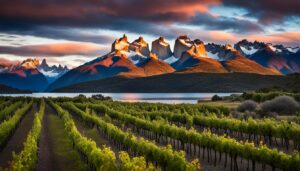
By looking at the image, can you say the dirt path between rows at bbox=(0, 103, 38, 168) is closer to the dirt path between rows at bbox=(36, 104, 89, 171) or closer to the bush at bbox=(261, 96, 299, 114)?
the dirt path between rows at bbox=(36, 104, 89, 171)

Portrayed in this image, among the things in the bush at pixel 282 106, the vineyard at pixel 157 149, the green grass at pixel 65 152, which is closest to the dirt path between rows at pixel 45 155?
the vineyard at pixel 157 149

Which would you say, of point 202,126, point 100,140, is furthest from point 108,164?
point 202,126

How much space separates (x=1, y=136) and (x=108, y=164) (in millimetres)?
19185

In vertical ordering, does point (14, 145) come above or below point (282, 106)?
below

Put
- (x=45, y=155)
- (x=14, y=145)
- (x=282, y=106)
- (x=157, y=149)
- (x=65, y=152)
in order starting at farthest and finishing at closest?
(x=282, y=106) → (x=14, y=145) → (x=65, y=152) → (x=45, y=155) → (x=157, y=149)

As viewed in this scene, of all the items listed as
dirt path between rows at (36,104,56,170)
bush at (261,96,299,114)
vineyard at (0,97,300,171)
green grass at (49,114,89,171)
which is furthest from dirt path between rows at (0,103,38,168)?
bush at (261,96,299,114)

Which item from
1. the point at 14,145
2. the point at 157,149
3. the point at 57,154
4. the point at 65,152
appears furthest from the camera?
the point at 14,145

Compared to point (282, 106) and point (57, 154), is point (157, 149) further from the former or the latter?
point (282, 106)

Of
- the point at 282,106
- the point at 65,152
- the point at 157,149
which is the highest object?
the point at 282,106

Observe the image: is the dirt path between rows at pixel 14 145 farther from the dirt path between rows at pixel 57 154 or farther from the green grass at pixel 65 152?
the green grass at pixel 65 152

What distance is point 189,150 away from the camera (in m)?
37.8

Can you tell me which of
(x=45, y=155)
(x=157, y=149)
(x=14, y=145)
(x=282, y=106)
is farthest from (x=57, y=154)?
(x=282, y=106)

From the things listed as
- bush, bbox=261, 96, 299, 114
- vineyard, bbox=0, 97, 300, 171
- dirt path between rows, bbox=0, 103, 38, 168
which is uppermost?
bush, bbox=261, 96, 299, 114

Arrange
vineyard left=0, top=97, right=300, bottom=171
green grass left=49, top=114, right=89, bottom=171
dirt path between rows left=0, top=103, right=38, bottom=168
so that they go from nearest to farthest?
vineyard left=0, top=97, right=300, bottom=171, green grass left=49, top=114, right=89, bottom=171, dirt path between rows left=0, top=103, right=38, bottom=168
